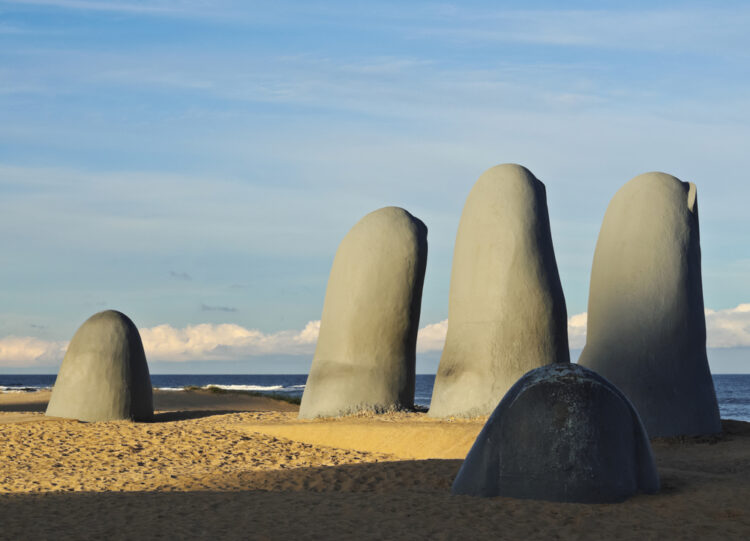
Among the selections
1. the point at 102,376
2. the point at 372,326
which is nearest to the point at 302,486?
the point at 372,326

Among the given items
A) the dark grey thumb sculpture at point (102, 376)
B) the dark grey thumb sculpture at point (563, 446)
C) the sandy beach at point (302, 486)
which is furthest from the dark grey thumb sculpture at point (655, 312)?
the dark grey thumb sculpture at point (102, 376)

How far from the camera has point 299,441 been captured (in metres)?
13.2

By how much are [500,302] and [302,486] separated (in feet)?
19.1

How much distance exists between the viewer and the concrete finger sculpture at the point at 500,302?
13.5m

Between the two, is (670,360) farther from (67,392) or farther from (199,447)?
(67,392)

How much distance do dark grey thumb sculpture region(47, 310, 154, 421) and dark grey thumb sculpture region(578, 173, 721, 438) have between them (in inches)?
307

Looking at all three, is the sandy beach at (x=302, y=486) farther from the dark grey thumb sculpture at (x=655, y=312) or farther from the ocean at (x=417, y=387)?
the ocean at (x=417, y=387)

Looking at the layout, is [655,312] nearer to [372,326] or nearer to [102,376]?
[372,326]

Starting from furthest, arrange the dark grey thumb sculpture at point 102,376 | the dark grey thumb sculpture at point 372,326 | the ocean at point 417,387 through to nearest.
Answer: the ocean at point 417,387 → the dark grey thumb sculpture at point 102,376 → the dark grey thumb sculpture at point 372,326

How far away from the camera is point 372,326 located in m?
14.9

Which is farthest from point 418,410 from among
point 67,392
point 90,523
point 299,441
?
point 90,523

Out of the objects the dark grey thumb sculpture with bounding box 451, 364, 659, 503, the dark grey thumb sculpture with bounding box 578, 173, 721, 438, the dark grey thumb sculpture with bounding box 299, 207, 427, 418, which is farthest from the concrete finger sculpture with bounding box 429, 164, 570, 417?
the dark grey thumb sculpture with bounding box 451, 364, 659, 503

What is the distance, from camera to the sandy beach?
6406mm

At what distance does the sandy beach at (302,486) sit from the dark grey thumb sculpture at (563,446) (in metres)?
0.18
